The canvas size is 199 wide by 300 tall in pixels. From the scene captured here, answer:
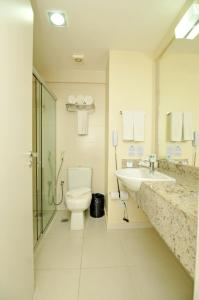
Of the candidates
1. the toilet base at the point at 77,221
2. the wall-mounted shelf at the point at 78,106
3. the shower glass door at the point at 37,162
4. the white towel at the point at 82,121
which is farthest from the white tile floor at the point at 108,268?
the wall-mounted shelf at the point at 78,106

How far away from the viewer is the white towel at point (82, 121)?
2.55 meters

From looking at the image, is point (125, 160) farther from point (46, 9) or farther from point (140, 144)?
point (46, 9)

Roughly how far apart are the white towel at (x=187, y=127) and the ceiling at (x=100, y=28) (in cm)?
92

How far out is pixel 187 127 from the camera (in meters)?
1.53

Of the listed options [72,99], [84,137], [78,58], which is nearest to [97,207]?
[84,137]

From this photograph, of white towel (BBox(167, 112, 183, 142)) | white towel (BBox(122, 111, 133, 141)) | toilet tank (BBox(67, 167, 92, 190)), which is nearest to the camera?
white towel (BBox(167, 112, 183, 142))

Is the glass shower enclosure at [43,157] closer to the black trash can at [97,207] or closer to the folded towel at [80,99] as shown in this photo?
the folded towel at [80,99]

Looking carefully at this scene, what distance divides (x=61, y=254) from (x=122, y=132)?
152 centimetres

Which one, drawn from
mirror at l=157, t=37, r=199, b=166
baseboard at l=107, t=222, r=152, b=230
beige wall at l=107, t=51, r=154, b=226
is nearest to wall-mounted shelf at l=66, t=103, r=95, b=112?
beige wall at l=107, t=51, r=154, b=226

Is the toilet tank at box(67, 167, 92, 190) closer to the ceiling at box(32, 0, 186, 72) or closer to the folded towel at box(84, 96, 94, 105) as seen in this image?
the folded towel at box(84, 96, 94, 105)

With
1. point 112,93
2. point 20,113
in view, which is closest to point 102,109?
point 112,93

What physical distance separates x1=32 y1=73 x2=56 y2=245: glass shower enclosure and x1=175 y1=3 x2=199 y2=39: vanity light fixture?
146 centimetres

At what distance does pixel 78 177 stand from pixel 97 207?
544 mm

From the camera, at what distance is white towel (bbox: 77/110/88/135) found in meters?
2.55
